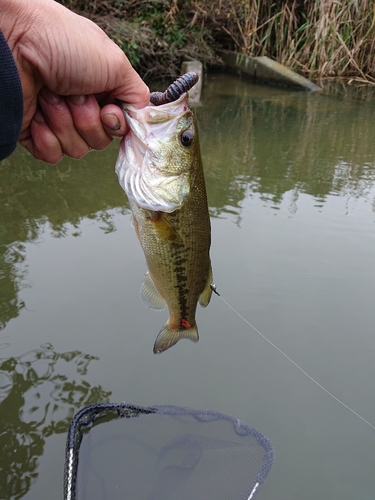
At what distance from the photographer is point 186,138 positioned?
1.66 m

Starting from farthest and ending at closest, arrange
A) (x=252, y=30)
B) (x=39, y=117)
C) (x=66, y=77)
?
(x=252, y=30) → (x=39, y=117) → (x=66, y=77)

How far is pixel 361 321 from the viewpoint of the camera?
3.01 m

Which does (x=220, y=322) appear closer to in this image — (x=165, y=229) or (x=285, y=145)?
(x=165, y=229)

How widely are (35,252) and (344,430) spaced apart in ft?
7.99

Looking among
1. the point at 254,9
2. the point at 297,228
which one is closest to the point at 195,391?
the point at 297,228

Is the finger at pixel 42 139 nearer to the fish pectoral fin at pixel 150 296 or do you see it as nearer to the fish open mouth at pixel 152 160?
the fish open mouth at pixel 152 160

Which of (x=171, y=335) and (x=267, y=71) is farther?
(x=267, y=71)

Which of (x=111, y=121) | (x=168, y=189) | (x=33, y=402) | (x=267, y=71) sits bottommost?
(x=267, y=71)

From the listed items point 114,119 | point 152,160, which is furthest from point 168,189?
point 114,119

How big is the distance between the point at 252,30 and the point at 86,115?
995 centimetres

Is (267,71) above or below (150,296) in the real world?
below

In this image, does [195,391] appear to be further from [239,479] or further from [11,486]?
[11,486]

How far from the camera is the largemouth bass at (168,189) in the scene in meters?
1.63

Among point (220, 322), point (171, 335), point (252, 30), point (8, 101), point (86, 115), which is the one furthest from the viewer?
point (252, 30)
